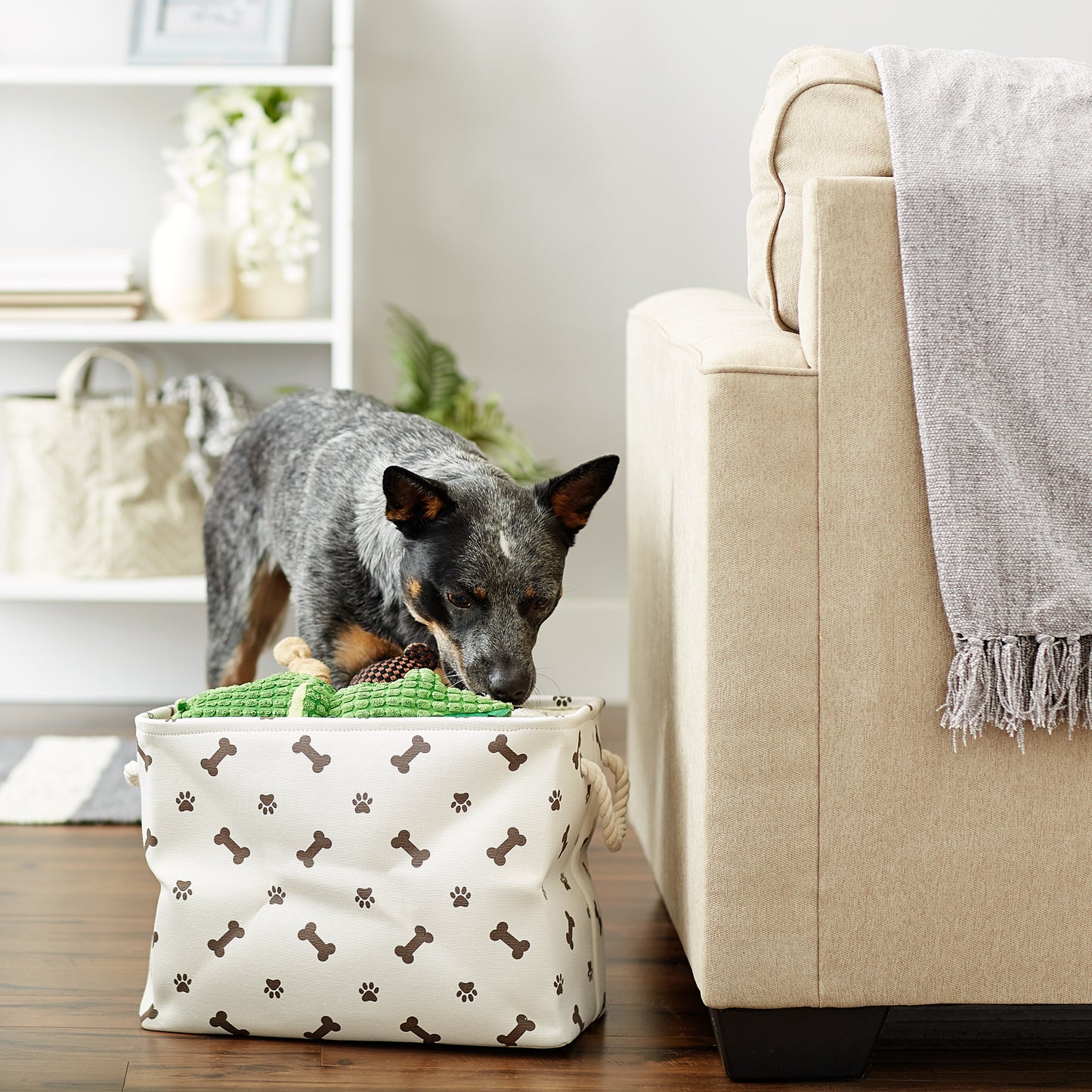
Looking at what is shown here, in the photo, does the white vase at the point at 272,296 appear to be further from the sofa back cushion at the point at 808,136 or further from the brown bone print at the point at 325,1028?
the brown bone print at the point at 325,1028

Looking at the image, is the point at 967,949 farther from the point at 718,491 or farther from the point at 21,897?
the point at 21,897

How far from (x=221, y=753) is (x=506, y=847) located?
1.09 ft

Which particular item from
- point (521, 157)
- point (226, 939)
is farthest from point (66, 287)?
point (226, 939)

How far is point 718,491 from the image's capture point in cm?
129

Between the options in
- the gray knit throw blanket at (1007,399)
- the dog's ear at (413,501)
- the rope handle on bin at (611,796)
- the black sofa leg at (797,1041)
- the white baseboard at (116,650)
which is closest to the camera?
the gray knit throw blanket at (1007,399)

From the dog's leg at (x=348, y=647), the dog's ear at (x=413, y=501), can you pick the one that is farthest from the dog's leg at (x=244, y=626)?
the dog's ear at (x=413, y=501)

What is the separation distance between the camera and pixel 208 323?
9.46 feet

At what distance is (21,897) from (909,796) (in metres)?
1.37

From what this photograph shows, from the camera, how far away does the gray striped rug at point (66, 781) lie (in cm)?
234

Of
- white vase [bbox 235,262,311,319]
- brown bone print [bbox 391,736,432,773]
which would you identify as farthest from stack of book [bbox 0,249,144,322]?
brown bone print [bbox 391,736,432,773]

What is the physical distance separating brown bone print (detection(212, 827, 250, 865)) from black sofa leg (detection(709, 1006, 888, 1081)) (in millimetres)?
543

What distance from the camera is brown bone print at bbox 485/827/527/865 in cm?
138

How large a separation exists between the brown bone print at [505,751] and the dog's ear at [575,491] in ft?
1.34

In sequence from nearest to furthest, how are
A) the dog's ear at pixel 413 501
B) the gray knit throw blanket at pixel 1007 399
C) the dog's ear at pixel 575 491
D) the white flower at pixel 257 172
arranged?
the gray knit throw blanket at pixel 1007 399 < the dog's ear at pixel 413 501 < the dog's ear at pixel 575 491 < the white flower at pixel 257 172
